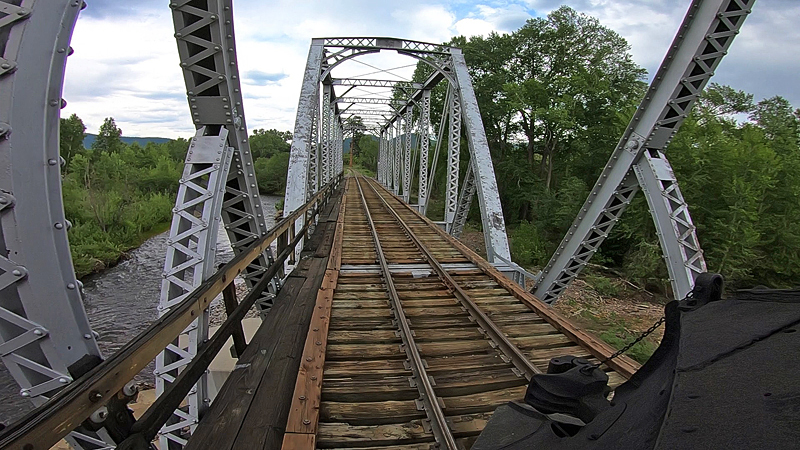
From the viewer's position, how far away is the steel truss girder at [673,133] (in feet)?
12.7

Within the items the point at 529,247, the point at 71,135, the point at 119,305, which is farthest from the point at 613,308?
the point at 71,135

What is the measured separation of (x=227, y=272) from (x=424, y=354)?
2062 mm

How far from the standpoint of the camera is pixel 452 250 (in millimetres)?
8789

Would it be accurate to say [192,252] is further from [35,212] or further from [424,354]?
[424,354]

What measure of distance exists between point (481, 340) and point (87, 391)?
11.9 ft

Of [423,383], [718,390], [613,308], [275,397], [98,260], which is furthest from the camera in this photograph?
[98,260]

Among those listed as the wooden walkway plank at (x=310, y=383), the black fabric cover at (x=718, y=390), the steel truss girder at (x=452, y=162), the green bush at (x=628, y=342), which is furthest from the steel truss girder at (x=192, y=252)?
the steel truss girder at (x=452, y=162)

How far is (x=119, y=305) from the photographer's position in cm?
1588

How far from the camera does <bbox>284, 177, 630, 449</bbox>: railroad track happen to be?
2857 mm

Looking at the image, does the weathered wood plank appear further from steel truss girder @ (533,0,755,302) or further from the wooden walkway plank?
steel truss girder @ (533,0,755,302)

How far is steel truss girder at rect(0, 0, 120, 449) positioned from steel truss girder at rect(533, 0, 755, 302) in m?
4.81

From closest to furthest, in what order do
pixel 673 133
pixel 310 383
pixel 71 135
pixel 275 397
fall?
pixel 275 397 → pixel 310 383 → pixel 673 133 → pixel 71 135

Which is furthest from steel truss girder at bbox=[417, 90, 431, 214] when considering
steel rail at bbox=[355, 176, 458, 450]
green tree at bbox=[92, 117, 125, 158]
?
green tree at bbox=[92, 117, 125, 158]

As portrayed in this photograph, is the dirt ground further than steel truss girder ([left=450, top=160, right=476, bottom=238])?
Yes
